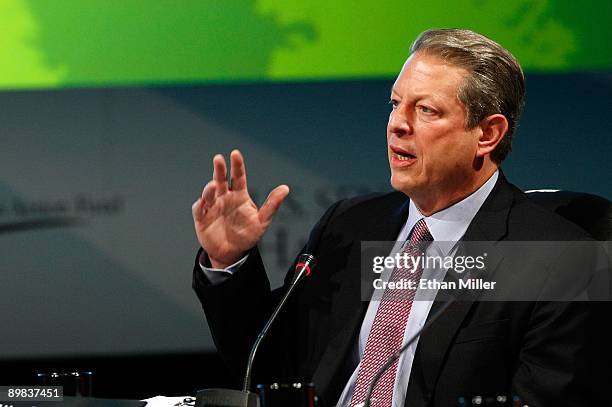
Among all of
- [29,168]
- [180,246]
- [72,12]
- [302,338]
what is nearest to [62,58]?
[72,12]

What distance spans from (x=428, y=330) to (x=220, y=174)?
60cm

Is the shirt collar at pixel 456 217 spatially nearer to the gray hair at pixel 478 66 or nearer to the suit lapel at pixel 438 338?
the suit lapel at pixel 438 338

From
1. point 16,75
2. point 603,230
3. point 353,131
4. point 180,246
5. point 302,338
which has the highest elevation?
point 16,75

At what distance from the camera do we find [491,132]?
7.70 ft

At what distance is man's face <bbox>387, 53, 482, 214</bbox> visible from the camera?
2.27m

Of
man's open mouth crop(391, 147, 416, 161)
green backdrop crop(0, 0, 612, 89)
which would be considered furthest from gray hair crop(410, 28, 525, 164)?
green backdrop crop(0, 0, 612, 89)

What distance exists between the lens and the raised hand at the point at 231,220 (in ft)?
7.14

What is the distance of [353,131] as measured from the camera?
3.80 m

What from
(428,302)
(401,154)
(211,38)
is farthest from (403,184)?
(211,38)

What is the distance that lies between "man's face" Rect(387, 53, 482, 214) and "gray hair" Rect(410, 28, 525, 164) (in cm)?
2

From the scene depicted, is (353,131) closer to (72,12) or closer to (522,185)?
(522,185)

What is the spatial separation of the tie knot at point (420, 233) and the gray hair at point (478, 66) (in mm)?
274

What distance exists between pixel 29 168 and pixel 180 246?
713mm

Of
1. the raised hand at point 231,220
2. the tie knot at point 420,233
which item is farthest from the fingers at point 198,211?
the tie knot at point 420,233
